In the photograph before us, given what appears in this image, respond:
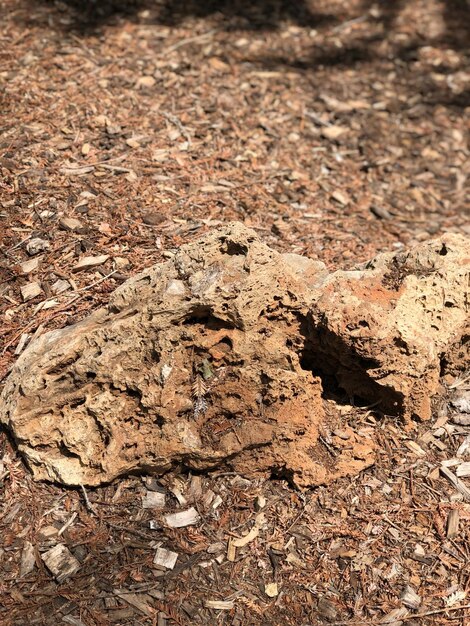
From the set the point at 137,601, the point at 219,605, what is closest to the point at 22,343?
the point at 137,601

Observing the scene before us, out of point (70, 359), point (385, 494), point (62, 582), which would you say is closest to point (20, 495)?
point (62, 582)

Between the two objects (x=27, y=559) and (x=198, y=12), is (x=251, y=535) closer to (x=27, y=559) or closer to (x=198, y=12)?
(x=27, y=559)

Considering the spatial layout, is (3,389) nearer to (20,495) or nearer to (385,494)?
(20,495)

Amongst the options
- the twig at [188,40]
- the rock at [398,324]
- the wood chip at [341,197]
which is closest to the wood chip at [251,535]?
the rock at [398,324]

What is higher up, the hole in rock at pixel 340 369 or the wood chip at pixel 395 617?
the hole in rock at pixel 340 369

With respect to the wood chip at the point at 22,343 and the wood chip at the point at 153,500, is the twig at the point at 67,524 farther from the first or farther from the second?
the wood chip at the point at 22,343

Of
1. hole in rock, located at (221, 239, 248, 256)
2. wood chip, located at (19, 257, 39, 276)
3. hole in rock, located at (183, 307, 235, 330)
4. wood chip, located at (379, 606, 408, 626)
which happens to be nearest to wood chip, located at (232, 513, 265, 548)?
wood chip, located at (379, 606, 408, 626)

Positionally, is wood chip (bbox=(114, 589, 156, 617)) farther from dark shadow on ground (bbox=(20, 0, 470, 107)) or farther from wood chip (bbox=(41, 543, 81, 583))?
dark shadow on ground (bbox=(20, 0, 470, 107))
